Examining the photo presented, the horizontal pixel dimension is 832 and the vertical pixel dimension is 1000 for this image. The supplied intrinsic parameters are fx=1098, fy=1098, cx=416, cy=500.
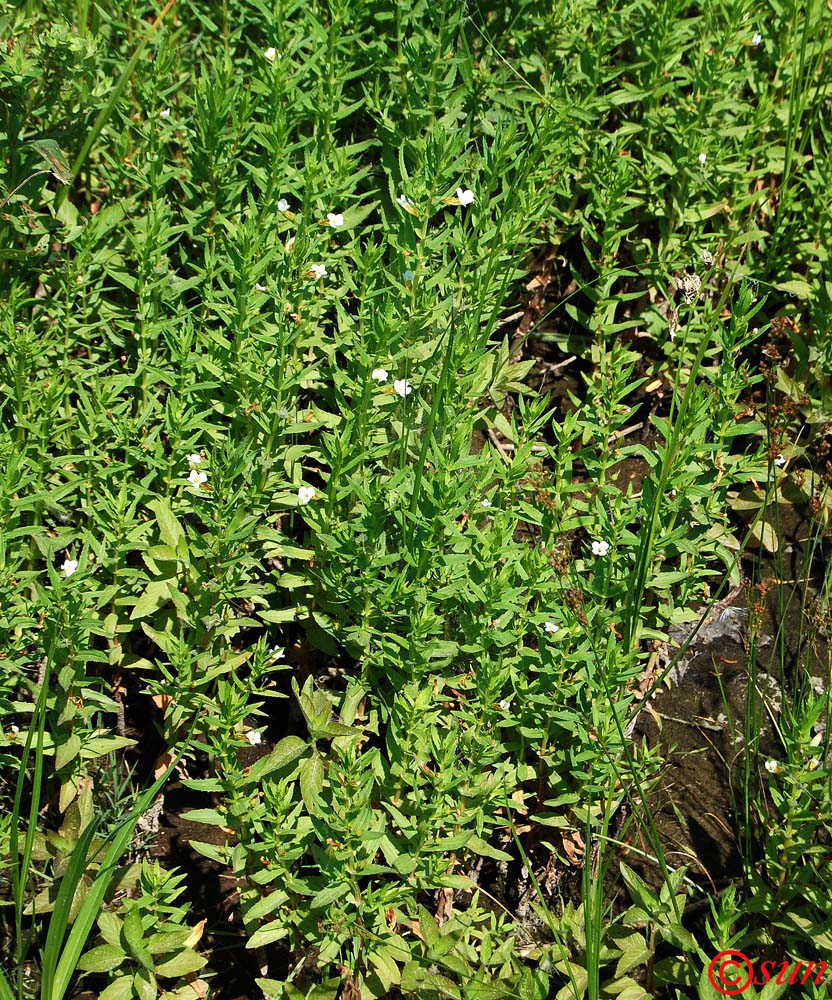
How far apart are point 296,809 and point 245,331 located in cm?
145

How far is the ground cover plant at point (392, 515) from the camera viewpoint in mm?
2859

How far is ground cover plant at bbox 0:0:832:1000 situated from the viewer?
2.86m

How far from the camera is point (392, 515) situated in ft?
10.6

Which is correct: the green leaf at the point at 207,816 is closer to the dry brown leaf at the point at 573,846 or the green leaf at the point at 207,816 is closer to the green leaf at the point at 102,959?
the green leaf at the point at 102,959

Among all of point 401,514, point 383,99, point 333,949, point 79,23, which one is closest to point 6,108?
point 79,23

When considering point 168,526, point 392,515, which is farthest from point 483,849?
point 168,526

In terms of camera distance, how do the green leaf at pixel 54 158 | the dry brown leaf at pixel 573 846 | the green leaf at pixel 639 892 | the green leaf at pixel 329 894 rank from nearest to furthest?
the green leaf at pixel 329 894
the green leaf at pixel 639 892
the dry brown leaf at pixel 573 846
the green leaf at pixel 54 158

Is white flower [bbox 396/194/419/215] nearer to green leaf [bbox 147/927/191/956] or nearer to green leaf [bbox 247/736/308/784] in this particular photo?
green leaf [bbox 247/736/308/784]

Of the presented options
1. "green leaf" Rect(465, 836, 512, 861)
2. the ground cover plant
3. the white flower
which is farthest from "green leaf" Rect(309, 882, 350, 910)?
the white flower

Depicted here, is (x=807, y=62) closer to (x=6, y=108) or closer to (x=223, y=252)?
(x=223, y=252)

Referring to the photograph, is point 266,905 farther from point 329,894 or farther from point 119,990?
point 119,990

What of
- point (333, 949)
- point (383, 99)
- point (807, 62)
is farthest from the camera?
point (807, 62)

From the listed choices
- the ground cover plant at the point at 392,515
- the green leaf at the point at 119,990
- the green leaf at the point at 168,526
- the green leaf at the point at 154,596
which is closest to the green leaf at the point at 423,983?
the ground cover plant at the point at 392,515

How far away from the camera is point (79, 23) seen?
4023 millimetres
